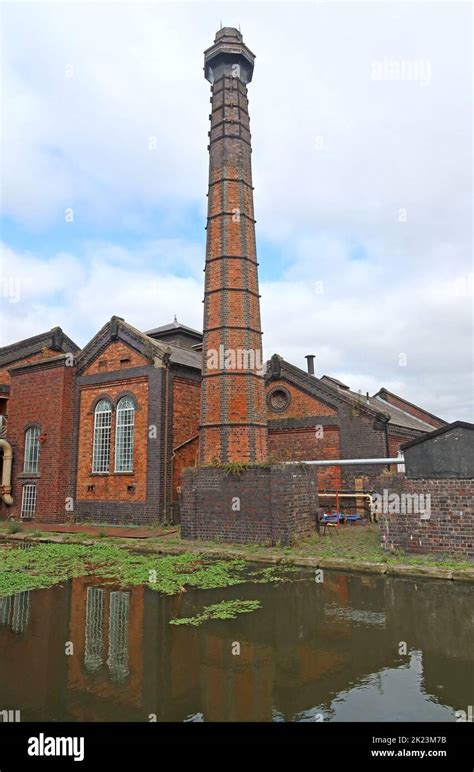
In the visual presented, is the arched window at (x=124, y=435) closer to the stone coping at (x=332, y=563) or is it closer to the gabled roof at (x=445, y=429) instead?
the stone coping at (x=332, y=563)

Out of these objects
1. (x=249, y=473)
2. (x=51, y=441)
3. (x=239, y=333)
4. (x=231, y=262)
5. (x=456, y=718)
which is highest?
(x=231, y=262)

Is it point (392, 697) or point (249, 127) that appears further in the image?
point (249, 127)

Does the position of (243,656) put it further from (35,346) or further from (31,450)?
(35,346)

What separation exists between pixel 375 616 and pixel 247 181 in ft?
43.5

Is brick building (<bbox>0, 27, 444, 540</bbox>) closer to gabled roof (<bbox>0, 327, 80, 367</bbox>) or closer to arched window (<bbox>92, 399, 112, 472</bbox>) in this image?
arched window (<bbox>92, 399, 112, 472</bbox>)

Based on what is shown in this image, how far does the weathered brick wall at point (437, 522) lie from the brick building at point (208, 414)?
9.19ft

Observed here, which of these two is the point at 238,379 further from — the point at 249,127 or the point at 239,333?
the point at 249,127

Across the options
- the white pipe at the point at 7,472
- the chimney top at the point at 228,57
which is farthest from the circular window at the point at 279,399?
the chimney top at the point at 228,57

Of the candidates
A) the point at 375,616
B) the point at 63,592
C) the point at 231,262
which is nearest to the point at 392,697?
the point at 375,616

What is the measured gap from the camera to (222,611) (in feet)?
22.6

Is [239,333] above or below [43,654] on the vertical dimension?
above

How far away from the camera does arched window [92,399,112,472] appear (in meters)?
18.8

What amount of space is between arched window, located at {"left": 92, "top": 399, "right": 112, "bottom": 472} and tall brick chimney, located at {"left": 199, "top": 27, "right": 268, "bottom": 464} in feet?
20.2

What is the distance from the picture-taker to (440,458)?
33.8ft
